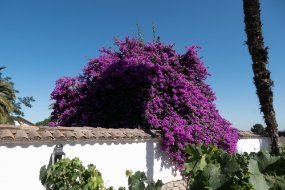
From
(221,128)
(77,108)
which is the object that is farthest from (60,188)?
(221,128)

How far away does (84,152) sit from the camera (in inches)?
278

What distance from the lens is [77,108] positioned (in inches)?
469

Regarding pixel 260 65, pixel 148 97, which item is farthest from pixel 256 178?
pixel 148 97

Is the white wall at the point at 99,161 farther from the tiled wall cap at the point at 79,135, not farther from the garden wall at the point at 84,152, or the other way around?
the tiled wall cap at the point at 79,135

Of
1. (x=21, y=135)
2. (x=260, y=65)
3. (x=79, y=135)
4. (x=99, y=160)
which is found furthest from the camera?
(x=260, y=65)

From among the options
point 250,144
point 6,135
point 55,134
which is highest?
point 250,144

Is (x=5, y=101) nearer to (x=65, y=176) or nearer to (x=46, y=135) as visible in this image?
(x=46, y=135)

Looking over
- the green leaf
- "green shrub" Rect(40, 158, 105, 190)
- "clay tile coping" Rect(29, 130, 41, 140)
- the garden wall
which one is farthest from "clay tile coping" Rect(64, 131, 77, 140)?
the green leaf

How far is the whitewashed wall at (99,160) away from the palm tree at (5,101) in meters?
14.2

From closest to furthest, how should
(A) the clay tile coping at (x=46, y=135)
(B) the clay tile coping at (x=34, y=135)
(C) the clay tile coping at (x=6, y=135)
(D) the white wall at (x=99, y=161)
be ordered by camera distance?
(C) the clay tile coping at (x=6, y=135) < (D) the white wall at (x=99, y=161) < (B) the clay tile coping at (x=34, y=135) < (A) the clay tile coping at (x=46, y=135)

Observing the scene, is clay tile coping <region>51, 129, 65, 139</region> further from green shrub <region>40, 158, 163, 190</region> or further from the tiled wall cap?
green shrub <region>40, 158, 163, 190</region>

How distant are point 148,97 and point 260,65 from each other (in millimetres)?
3811

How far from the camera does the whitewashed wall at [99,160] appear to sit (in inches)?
216

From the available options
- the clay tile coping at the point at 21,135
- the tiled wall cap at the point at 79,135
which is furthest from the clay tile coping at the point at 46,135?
the tiled wall cap at the point at 79,135
